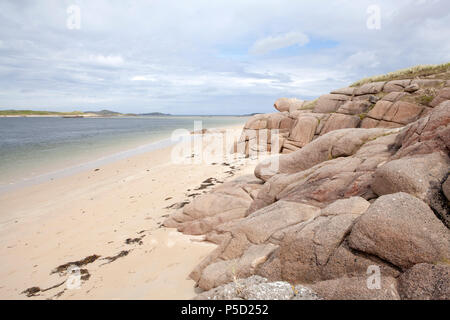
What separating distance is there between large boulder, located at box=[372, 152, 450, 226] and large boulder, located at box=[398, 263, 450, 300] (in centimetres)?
105

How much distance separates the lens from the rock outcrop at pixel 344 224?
3.54m

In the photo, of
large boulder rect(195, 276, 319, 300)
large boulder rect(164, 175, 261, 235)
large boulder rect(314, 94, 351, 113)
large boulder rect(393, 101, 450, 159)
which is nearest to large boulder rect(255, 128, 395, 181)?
large boulder rect(164, 175, 261, 235)

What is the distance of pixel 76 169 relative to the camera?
21219 mm

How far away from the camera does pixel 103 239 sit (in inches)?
350

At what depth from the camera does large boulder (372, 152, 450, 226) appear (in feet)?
14.0

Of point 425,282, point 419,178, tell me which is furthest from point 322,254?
point 419,178

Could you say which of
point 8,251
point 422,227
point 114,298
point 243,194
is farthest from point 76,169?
point 422,227

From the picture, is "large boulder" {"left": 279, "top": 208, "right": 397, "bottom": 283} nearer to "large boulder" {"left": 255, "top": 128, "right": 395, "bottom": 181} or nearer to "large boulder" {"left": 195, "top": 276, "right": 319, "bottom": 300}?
"large boulder" {"left": 195, "top": 276, "right": 319, "bottom": 300}

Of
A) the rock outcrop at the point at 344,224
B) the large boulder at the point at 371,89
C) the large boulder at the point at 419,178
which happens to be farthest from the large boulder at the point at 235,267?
the large boulder at the point at 371,89

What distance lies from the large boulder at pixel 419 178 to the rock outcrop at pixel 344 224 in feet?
0.05

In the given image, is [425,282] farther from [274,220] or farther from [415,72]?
[415,72]

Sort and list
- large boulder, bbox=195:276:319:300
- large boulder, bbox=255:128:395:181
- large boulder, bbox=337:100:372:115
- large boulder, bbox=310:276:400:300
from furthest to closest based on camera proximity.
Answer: large boulder, bbox=337:100:372:115 → large boulder, bbox=255:128:395:181 → large boulder, bbox=195:276:319:300 → large boulder, bbox=310:276:400:300
